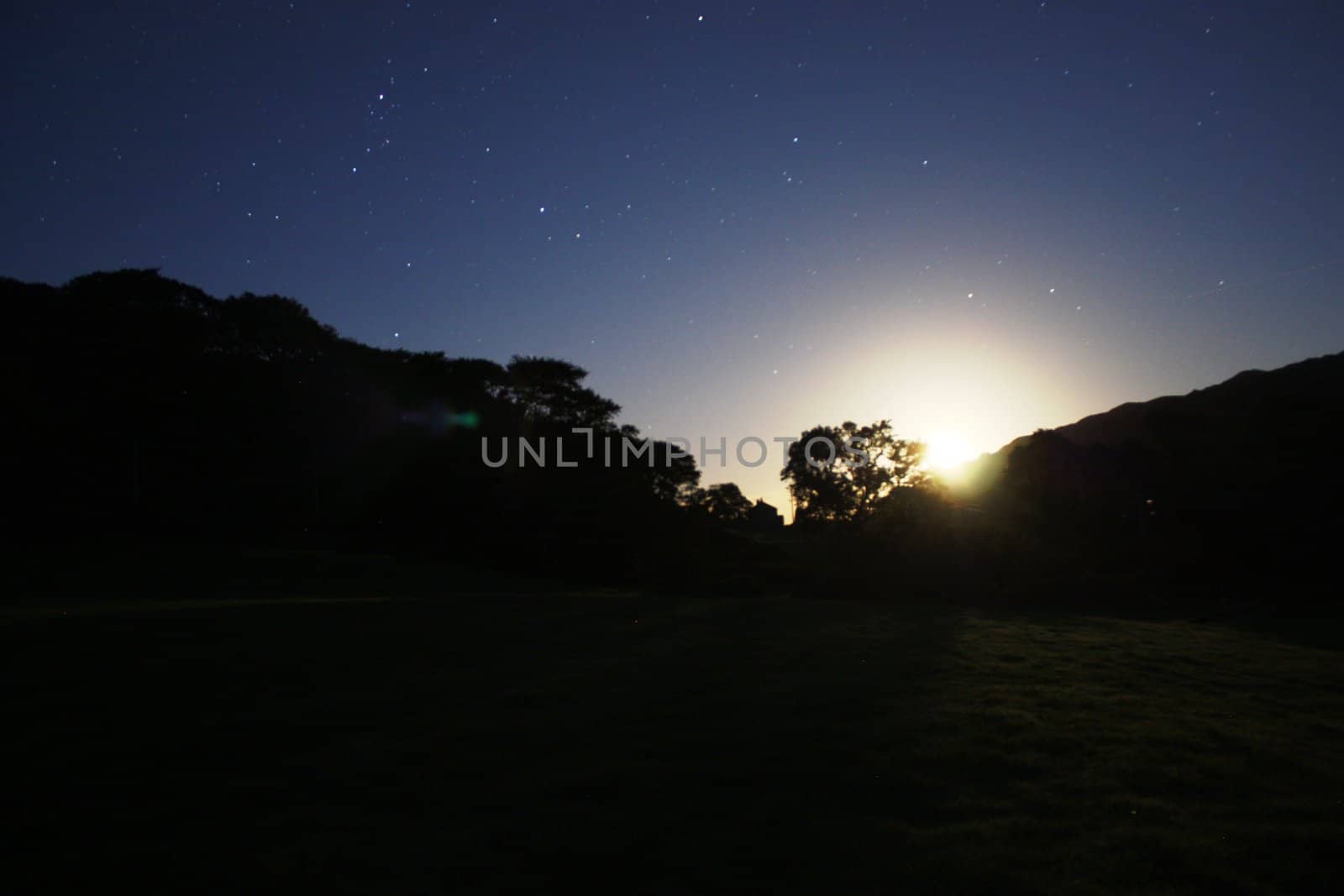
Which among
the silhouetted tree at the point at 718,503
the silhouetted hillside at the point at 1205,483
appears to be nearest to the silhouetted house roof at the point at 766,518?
the silhouetted tree at the point at 718,503

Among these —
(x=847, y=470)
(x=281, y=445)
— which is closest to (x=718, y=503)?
(x=847, y=470)

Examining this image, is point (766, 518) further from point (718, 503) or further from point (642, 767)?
point (642, 767)

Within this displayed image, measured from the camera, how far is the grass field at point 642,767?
15.8 ft

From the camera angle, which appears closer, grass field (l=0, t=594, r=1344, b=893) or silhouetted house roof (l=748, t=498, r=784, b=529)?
grass field (l=0, t=594, r=1344, b=893)

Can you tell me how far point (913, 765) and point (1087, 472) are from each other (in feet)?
135

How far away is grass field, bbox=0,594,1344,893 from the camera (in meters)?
4.81

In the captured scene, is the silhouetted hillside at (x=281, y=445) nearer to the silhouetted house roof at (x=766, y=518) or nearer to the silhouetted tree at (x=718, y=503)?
the silhouetted tree at (x=718, y=503)

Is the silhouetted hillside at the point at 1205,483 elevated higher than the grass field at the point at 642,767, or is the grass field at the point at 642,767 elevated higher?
the silhouetted hillside at the point at 1205,483

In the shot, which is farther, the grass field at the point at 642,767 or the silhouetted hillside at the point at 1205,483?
the silhouetted hillside at the point at 1205,483

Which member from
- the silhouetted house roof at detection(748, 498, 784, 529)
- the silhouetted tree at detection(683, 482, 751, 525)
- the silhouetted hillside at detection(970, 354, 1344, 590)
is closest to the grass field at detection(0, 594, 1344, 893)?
the silhouetted hillside at detection(970, 354, 1344, 590)

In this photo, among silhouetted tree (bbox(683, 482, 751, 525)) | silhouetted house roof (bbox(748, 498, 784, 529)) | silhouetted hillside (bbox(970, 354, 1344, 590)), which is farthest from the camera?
silhouetted house roof (bbox(748, 498, 784, 529))

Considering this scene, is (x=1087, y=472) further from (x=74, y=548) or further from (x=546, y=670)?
(x=74, y=548)

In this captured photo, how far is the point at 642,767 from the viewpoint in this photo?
6.72 m

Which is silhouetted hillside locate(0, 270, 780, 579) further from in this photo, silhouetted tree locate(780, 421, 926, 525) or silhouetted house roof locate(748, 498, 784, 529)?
silhouetted house roof locate(748, 498, 784, 529)
